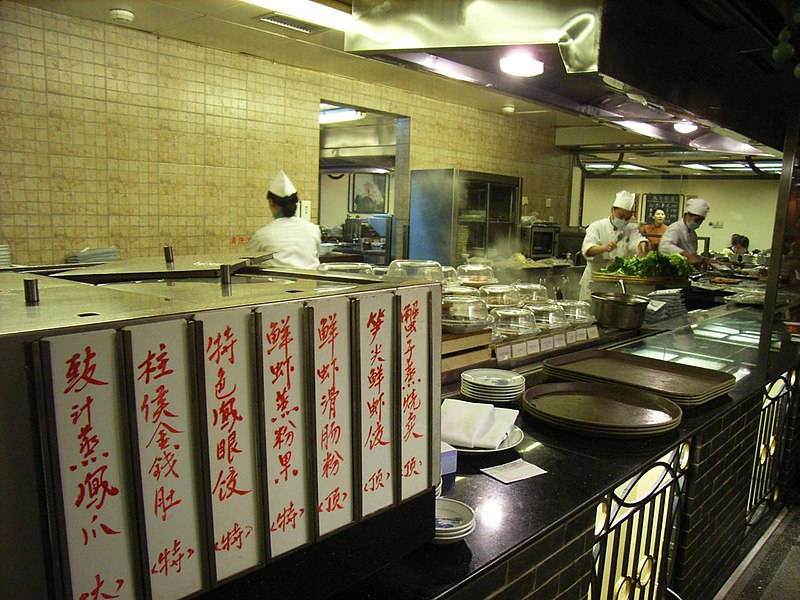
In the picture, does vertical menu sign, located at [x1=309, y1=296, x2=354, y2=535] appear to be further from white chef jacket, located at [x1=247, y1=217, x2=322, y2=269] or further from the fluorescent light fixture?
white chef jacket, located at [x1=247, y1=217, x2=322, y2=269]

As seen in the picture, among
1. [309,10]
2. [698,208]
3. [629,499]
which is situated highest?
[309,10]

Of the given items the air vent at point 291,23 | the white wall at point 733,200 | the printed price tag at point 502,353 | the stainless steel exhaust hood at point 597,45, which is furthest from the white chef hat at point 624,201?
the white wall at point 733,200

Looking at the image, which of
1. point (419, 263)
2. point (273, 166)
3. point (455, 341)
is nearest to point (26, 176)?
point (273, 166)

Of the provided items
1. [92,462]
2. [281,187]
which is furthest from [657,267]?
[92,462]

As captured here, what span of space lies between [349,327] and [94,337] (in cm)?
39

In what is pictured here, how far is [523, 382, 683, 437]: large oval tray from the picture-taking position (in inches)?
72.0

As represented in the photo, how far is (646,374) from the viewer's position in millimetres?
2457

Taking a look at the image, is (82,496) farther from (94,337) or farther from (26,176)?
(26,176)

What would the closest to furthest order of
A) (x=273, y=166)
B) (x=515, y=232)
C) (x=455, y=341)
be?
(x=455, y=341) → (x=273, y=166) → (x=515, y=232)

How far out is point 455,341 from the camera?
2215mm

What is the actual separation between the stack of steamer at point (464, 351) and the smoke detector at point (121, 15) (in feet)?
11.6

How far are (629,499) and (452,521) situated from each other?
2.53 feet

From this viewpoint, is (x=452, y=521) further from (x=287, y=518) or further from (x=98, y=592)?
(x=98, y=592)

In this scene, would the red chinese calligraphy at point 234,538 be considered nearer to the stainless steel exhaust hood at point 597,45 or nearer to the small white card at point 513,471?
the small white card at point 513,471
